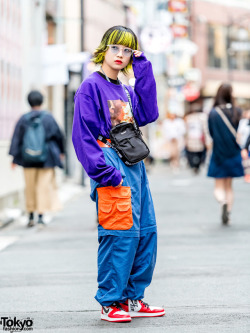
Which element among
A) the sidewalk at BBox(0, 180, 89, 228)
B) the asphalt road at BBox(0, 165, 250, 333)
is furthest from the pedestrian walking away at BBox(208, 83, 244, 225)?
the sidewalk at BBox(0, 180, 89, 228)

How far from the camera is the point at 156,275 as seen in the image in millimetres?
7270

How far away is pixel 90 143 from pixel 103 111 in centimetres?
23

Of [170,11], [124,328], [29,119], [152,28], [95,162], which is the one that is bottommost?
[124,328]

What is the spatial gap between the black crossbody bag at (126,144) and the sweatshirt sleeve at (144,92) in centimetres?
18

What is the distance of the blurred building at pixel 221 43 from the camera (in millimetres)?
51094

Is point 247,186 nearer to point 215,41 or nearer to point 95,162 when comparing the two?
point 95,162

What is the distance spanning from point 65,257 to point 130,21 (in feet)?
62.9

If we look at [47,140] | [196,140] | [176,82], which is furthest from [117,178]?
[176,82]

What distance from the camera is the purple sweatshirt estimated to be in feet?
16.8

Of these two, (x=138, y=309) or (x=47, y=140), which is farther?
(x=47, y=140)

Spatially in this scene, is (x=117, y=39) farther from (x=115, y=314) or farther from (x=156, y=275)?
(x=156, y=275)

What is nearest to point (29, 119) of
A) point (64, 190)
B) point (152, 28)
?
point (64, 190)

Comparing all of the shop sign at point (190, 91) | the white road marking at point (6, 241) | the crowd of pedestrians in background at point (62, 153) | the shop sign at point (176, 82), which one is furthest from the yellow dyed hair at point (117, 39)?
the shop sign at point (190, 91)

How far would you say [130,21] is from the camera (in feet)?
88.3
